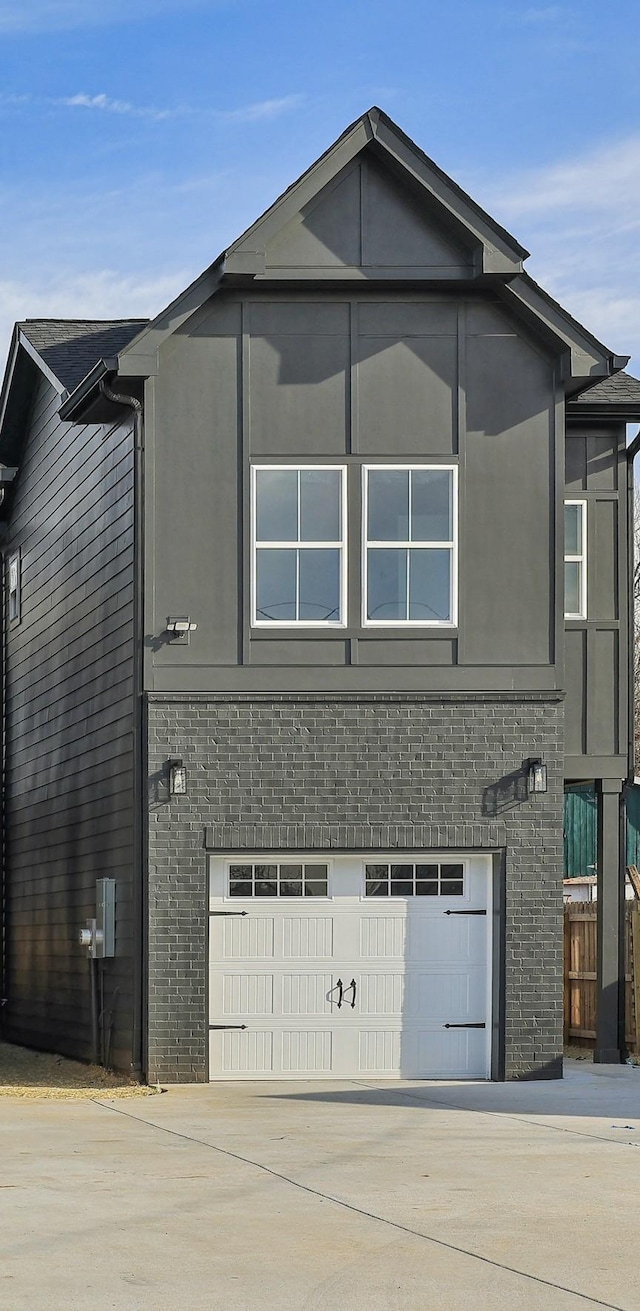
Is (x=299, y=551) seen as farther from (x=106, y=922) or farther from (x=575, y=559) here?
(x=106, y=922)

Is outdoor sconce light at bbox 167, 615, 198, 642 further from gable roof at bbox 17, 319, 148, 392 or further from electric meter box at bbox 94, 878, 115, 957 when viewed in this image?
gable roof at bbox 17, 319, 148, 392

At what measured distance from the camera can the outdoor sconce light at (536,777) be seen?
16.3m

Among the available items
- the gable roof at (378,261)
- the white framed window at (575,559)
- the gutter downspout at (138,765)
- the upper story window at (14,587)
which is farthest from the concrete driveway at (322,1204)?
the upper story window at (14,587)

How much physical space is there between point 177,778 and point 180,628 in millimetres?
1407

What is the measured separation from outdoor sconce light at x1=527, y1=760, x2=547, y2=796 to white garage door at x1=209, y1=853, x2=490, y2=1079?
95cm

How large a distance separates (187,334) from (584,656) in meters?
5.25

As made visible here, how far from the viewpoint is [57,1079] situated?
1755 cm

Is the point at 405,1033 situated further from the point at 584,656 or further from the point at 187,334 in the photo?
the point at 187,334

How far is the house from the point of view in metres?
16.3

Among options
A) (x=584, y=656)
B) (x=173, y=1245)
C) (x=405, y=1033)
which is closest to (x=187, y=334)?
(x=584, y=656)

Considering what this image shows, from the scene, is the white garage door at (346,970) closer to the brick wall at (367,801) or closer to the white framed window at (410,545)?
the brick wall at (367,801)

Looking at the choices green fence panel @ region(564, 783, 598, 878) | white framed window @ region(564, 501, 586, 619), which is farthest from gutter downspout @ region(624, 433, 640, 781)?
green fence panel @ region(564, 783, 598, 878)

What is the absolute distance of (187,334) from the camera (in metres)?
16.6

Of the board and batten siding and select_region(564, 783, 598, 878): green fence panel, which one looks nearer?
the board and batten siding
